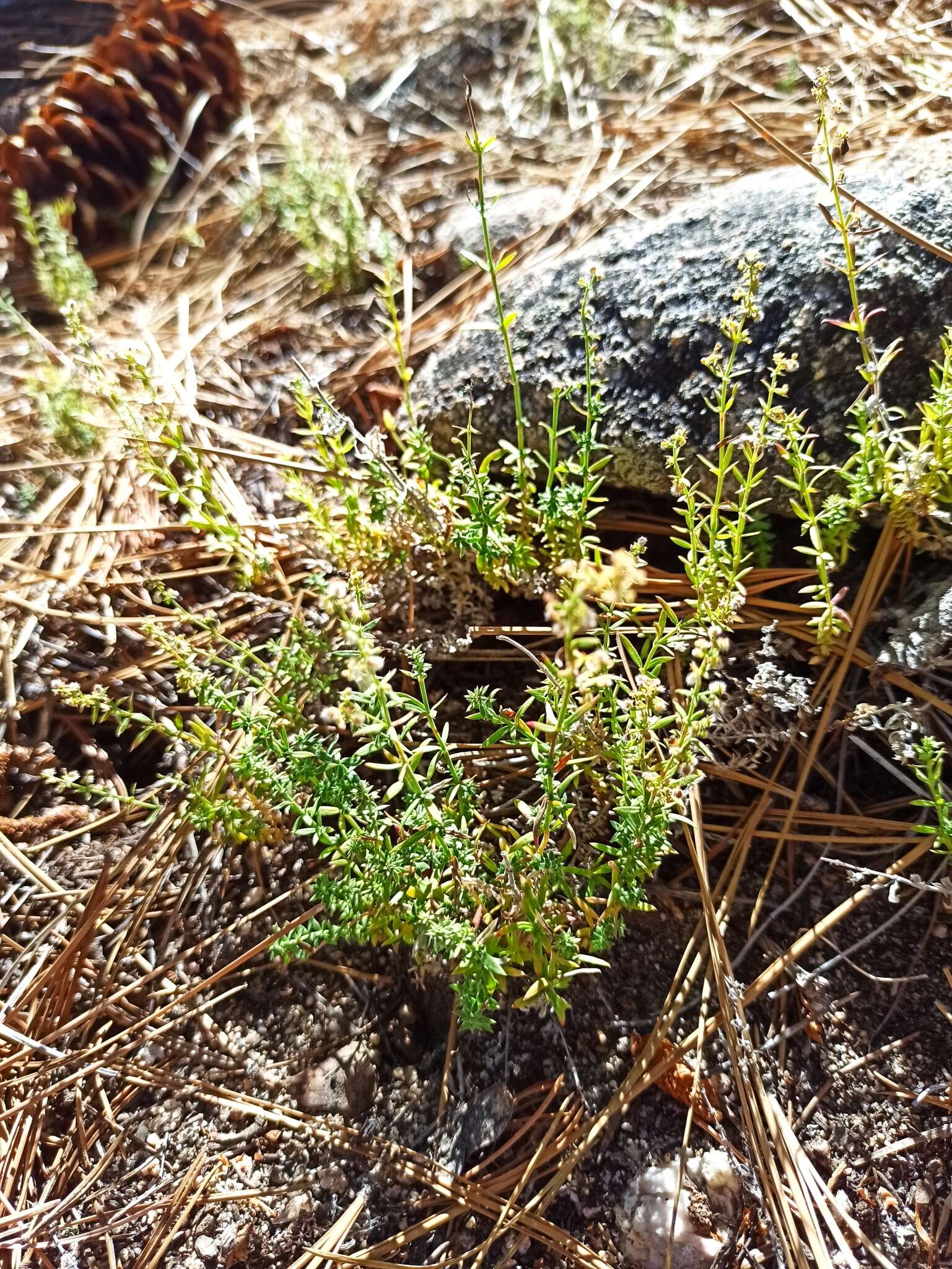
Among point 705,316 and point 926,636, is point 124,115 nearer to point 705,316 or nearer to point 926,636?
point 705,316

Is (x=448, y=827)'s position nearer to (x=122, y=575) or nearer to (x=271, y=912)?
(x=271, y=912)

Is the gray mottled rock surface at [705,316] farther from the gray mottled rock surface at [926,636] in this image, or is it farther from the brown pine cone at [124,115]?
the brown pine cone at [124,115]

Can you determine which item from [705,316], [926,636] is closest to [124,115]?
[705,316]

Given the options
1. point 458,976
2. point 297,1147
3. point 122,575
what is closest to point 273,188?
point 122,575

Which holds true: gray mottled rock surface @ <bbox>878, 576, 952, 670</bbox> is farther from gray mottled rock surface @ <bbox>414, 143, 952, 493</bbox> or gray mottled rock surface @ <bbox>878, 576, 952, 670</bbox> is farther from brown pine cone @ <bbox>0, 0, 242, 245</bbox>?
brown pine cone @ <bbox>0, 0, 242, 245</bbox>

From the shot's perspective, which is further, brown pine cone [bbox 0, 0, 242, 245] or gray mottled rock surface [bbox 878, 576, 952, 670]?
brown pine cone [bbox 0, 0, 242, 245]

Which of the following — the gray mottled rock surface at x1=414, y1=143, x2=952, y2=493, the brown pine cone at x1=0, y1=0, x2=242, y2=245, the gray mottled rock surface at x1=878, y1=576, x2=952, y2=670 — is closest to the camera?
the gray mottled rock surface at x1=878, y1=576, x2=952, y2=670

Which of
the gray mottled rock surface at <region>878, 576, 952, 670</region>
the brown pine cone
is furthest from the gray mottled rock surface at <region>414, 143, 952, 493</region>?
the brown pine cone

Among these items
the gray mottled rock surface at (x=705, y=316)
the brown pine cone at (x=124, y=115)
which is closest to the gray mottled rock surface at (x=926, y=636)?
the gray mottled rock surface at (x=705, y=316)

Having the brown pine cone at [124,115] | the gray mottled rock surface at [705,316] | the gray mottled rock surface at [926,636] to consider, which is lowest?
the gray mottled rock surface at [926,636]

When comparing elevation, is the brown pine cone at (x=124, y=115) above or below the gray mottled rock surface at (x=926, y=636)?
above
